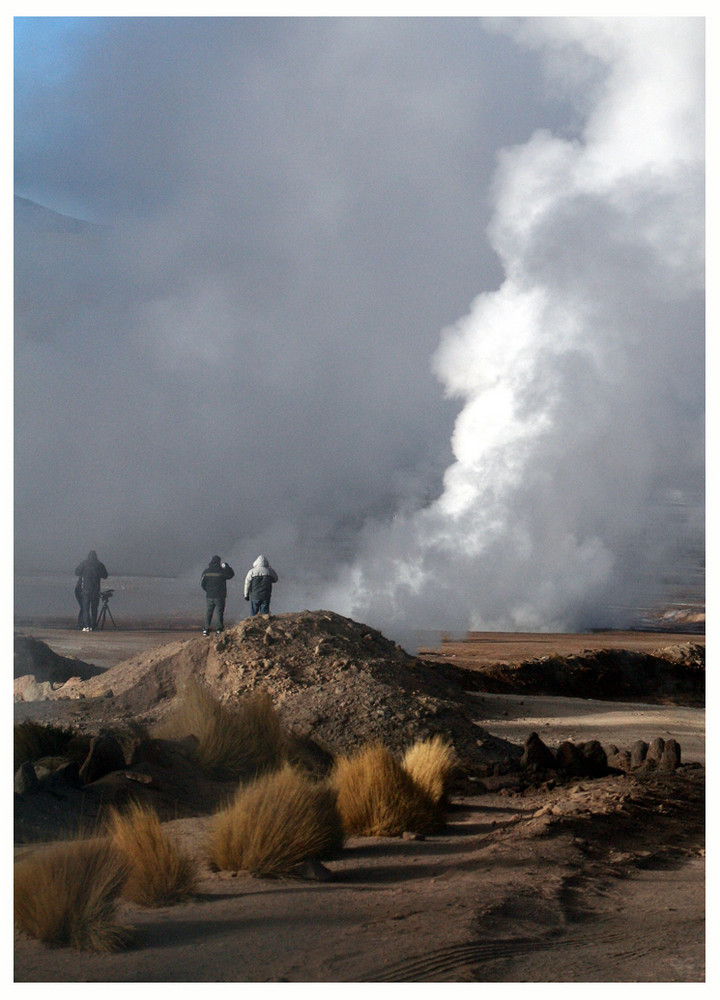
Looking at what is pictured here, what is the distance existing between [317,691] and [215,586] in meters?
0.93

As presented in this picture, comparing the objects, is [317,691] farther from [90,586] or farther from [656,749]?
[656,749]

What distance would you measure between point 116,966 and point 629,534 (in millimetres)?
3459

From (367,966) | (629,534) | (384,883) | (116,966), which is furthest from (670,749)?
(116,966)

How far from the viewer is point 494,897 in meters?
4.00

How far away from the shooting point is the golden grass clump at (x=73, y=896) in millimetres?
3578

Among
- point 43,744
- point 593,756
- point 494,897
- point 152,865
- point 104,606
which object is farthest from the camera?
point 104,606

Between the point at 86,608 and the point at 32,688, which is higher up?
the point at 86,608

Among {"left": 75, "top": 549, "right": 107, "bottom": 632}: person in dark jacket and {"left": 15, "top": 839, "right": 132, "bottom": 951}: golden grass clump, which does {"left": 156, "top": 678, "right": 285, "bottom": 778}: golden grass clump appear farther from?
{"left": 15, "top": 839, "right": 132, "bottom": 951}: golden grass clump

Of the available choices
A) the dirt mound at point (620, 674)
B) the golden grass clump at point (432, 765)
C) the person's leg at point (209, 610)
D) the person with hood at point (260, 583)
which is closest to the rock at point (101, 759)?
the person's leg at point (209, 610)

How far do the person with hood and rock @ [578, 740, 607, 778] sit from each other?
70.9 inches

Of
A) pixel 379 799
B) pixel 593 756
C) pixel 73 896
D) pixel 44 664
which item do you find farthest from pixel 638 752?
pixel 44 664

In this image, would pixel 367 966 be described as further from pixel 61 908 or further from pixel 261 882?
pixel 61 908

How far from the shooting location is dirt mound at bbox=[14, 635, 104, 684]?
187 inches

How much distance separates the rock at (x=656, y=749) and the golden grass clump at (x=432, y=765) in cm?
97
